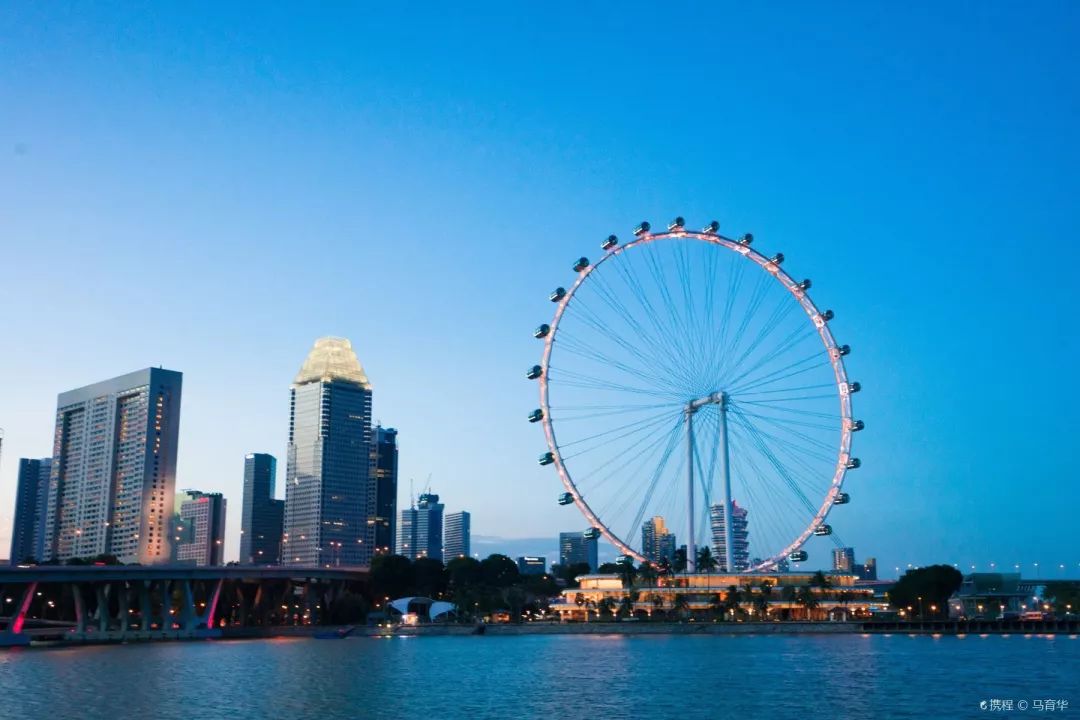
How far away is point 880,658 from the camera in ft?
319

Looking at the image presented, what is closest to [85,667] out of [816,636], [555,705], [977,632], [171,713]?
[171,713]

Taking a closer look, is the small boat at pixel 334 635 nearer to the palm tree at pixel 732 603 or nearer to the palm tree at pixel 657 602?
the palm tree at pixel 657 602

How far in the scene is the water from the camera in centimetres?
6178

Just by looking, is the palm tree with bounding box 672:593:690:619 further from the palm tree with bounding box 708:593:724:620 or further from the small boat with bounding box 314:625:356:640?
the small boat with bounding box 314:625:356:640

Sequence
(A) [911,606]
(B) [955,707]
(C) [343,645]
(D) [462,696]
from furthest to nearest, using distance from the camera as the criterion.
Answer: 1. (A) [911,606]
2. (C) [343,645]
3. (D) [462,696]
4. (B) [955,707]

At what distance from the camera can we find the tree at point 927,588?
185750 millimetres

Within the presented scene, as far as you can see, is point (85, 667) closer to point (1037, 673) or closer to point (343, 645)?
point (343, 645)

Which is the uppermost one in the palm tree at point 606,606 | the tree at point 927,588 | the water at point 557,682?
the tree at point 927,588

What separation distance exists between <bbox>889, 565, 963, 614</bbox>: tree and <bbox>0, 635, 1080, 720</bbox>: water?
6008 centimetres

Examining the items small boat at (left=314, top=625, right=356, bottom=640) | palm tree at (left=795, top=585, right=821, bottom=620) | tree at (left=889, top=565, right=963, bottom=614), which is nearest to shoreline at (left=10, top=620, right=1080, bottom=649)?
small boat at (left=314, top=625, right=356, bottom=640)

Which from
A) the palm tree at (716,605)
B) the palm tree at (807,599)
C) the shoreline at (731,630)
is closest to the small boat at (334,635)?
the shoreline at (731,630)

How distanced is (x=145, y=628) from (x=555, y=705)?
125880mm

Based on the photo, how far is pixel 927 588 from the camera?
185375 mm

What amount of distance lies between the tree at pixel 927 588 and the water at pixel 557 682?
60.1 meters
